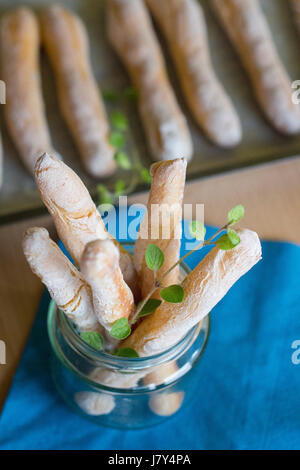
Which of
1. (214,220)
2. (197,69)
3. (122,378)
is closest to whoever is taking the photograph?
(122,378)

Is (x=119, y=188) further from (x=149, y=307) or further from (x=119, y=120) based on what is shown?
(x=149, y=307)

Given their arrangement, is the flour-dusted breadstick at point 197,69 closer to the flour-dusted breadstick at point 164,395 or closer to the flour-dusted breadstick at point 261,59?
the flour-dusted breadstick at point 261,59

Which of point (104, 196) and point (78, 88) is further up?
point (78, 88)

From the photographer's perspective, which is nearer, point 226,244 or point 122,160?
point 226,244

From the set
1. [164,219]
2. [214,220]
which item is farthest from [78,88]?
[164,219]

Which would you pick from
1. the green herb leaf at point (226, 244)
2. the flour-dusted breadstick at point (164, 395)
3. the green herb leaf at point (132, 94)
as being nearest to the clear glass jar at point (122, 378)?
the flour-dusted breadstick at point (164, 395)

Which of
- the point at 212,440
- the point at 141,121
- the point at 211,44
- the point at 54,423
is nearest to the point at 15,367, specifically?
the point at 54,423

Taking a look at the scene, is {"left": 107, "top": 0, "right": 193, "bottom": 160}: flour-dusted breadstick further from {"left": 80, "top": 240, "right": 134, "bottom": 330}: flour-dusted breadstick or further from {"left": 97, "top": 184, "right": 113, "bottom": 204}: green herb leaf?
{"left": 80, "top": 240, "right": 134, "bottom": 330}: flour-dusted breadstick

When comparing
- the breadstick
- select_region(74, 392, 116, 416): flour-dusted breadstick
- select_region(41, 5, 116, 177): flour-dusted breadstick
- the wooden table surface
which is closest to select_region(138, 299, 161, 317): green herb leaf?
the breadstick

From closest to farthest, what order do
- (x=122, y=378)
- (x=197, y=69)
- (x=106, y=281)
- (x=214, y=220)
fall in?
(x=106, y=281) < (x=122, y=378) < (x=214, y=220) < (x=197, y=69)
